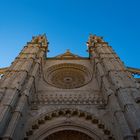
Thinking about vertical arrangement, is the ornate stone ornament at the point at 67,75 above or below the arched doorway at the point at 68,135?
above

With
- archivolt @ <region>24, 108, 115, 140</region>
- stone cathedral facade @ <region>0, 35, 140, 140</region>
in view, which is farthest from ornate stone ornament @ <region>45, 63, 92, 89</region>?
archivolt @ <region>24, 108, 115, 140</region>

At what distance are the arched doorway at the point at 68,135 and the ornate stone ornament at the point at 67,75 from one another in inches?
171

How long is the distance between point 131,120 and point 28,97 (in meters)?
4.78

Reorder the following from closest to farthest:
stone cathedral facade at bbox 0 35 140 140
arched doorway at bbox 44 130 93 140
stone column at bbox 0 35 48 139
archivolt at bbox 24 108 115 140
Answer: stone column at bbox 0 35 48 139 < stone cathedral facade at bbox 0 35 140 140 < archivolt at bbox 24 108 115 140 < arched doorway at bbox 44 130 93 140

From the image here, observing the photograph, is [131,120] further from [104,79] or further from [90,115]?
[104,79]

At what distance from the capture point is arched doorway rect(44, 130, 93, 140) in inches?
353

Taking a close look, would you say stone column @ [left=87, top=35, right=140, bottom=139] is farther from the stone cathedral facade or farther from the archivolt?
the archivolt

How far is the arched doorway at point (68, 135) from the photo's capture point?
8.96m

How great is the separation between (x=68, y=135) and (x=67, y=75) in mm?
6142

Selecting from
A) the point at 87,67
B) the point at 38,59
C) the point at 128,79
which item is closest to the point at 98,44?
the point at 87,67

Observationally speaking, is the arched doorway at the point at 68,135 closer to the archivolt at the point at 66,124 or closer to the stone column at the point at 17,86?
the archivolt at the point at 66,124

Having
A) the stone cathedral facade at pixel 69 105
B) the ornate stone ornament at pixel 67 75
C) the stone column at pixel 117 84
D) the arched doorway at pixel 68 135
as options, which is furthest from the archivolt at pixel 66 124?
the ornate stone ornament at pixel 67 75

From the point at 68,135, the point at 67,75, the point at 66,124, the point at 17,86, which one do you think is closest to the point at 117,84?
the point at 66,124

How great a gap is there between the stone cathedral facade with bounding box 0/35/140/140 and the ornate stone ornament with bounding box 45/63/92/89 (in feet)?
0.49
